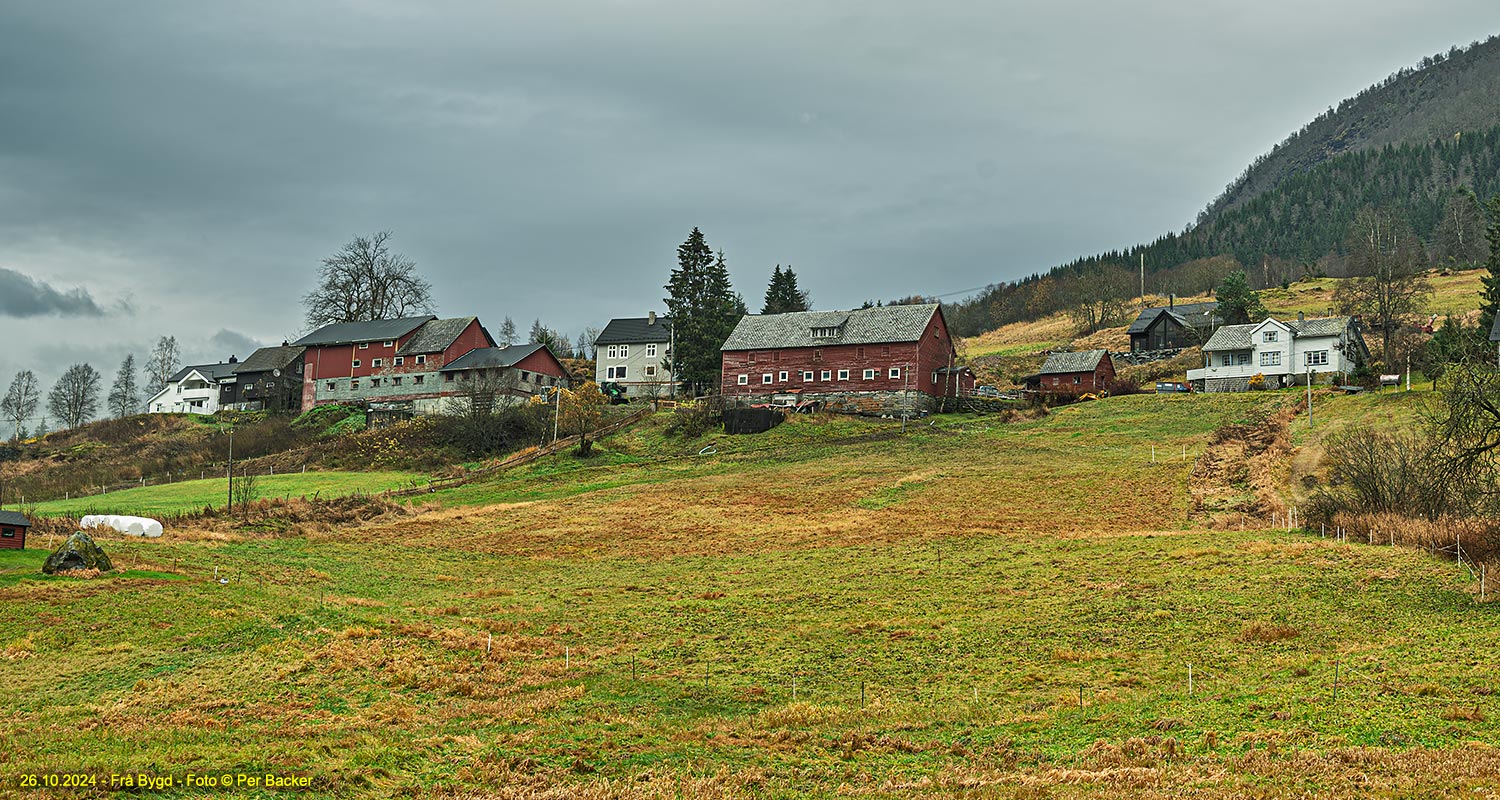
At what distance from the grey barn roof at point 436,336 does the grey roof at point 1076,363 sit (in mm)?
55494

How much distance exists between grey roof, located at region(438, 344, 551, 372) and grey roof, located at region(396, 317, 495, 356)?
2.10 meters

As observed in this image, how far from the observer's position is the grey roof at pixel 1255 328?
85.6 metres

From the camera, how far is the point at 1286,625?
81.9ft

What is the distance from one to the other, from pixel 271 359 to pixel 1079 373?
87.4 m

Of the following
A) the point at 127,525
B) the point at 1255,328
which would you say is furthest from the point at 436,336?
the point at 1255,328

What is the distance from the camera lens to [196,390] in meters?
126

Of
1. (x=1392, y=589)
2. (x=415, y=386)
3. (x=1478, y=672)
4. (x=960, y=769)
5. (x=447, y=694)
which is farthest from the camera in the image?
(x=415, y=386)

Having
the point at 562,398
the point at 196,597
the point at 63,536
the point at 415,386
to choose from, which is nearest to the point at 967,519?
the point at 196,597

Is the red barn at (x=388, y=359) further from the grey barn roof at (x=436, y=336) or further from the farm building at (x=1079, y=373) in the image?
the farm building at (x=1079, y=373)

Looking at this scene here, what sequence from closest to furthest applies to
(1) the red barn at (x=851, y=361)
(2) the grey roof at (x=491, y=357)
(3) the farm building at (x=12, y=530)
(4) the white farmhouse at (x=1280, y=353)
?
1. (3) the farm building at (x=12, y=530)
2. (1) the red barn at (x=851, y=361)
3. (4) the white farmhouse at (x=1280, y=353)
4. (2) the grey roof at (x=491, y=357)

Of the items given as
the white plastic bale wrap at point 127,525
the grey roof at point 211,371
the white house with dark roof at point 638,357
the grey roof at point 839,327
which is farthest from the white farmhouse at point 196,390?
the white plastic bale wrap at point 127,525

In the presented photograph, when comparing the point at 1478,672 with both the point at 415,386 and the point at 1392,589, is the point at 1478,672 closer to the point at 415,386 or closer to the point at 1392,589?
the point at 1392,589

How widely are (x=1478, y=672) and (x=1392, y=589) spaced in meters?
8.40

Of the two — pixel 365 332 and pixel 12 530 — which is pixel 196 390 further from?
pixel 12 530
